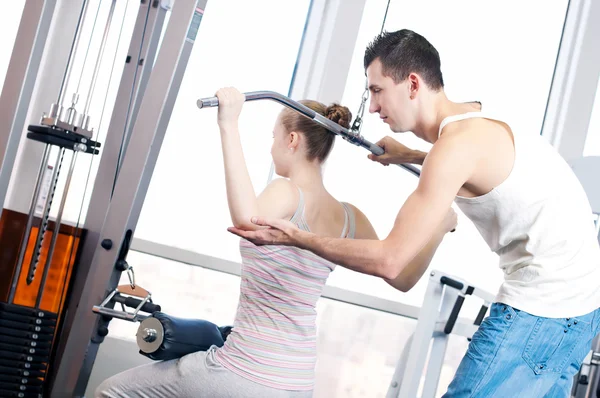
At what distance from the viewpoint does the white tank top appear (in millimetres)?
1408

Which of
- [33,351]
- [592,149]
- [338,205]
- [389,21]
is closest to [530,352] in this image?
[338,205]

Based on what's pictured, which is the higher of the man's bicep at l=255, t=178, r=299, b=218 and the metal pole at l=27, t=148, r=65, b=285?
the man's bicep at l=255, t=178, r=299, b=218

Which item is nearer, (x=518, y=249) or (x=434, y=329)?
(x=518, y=249)

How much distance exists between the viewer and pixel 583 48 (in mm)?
3436

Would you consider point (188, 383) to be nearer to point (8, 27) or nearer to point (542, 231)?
point (542, 231)

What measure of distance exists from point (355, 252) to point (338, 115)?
26.8 inches

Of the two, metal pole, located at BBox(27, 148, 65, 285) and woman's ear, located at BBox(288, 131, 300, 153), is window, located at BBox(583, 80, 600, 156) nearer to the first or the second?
woman's ear, located at BBox(288, 131, 300, 153)

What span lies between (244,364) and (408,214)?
562mm

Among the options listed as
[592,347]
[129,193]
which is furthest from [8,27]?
[592,347]

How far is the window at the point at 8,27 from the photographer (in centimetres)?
235

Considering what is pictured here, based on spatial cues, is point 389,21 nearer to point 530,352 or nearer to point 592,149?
point 592,149

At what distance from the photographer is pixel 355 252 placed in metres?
1.35

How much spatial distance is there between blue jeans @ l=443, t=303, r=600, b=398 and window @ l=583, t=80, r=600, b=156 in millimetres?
2263

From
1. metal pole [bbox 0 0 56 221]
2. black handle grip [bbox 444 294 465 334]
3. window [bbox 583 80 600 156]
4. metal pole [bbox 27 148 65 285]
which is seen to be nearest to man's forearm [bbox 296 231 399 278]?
metal pole [bbox 27 148 65 285]
